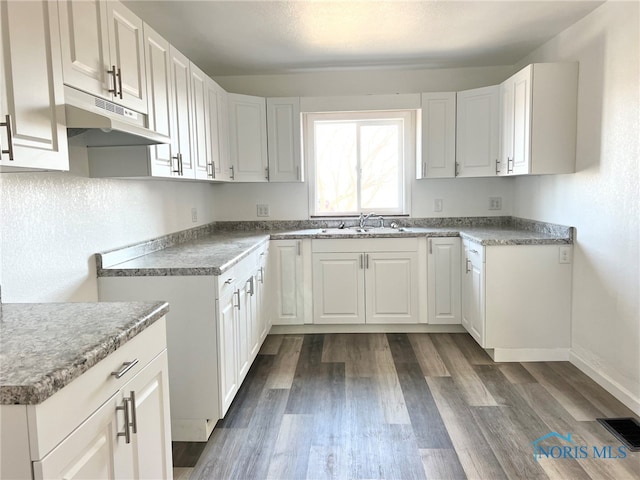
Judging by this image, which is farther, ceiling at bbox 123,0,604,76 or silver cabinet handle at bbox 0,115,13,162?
ceiling at bbox 123,0,604,76

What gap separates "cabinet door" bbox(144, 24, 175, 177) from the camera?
2.27 meters

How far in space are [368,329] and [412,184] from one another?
1435mm

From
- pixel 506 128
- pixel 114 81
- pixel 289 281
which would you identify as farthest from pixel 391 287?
pixel 114 81

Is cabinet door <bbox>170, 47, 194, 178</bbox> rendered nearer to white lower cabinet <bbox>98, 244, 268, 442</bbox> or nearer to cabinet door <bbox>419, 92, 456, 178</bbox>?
white lower cabinet <bbox>98, 244, 268, 442</bbox>

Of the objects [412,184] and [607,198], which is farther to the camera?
[412,184]

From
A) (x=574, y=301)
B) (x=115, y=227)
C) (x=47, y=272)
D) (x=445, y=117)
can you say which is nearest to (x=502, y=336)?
(x=574, y=301)

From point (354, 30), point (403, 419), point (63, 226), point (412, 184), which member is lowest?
point (403, 419)

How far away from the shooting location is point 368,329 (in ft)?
13.2

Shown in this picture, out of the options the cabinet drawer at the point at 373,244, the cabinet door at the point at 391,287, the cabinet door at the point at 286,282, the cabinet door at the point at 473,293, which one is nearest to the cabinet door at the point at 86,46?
the cabinet door at the point at 286,282

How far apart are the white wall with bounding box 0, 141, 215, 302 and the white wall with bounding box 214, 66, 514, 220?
1544 millimetres

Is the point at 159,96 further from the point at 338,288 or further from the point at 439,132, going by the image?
the point at 439,132

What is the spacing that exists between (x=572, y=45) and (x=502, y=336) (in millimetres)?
2074

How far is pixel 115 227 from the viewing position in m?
2.49

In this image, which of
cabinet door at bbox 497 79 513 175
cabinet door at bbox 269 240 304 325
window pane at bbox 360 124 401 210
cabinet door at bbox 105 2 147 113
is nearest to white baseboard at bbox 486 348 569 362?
cabinet door at bbox 497 79 513 175
